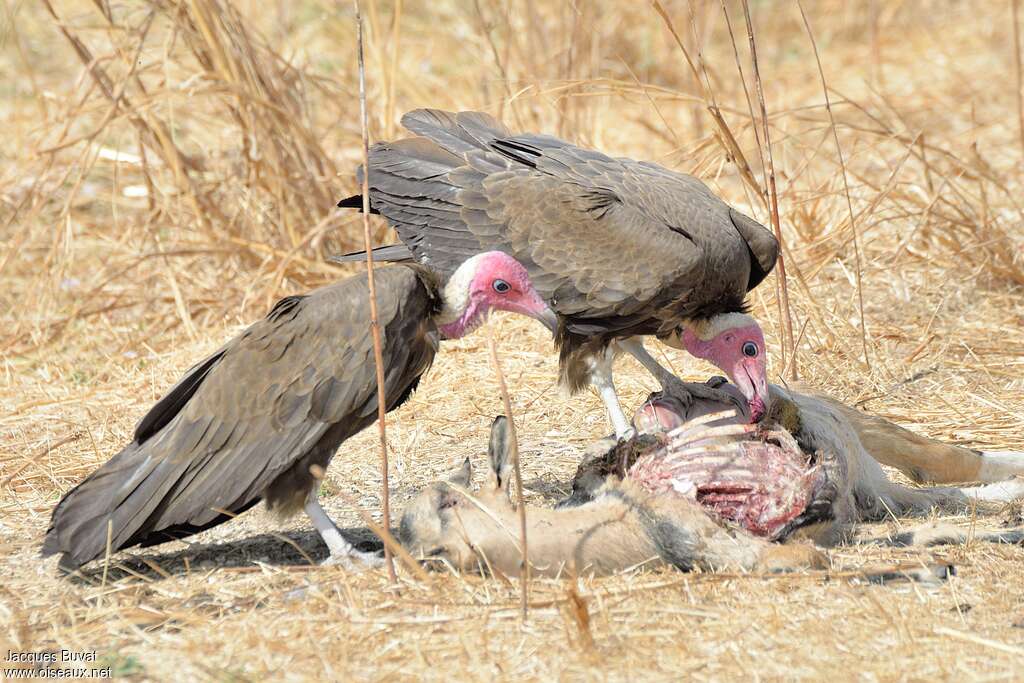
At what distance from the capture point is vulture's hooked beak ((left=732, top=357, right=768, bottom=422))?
3.94 meters

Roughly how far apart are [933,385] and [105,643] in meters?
3.48

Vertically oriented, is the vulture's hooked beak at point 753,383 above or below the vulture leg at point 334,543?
above

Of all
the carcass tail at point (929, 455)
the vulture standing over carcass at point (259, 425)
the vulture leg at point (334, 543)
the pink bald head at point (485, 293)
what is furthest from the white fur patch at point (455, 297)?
the carcass tail at point (929, 455)

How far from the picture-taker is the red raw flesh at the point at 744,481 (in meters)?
3.38

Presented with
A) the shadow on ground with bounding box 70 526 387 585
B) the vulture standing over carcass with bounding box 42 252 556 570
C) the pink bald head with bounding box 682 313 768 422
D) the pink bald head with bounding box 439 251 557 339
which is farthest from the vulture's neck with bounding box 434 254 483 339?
the pink bald head with bounding box 682 313 768 422

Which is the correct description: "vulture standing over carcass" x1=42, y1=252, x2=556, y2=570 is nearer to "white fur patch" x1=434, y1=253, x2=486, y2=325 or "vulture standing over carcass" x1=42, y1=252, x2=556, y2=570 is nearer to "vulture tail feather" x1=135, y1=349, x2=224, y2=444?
"vulture tail feather" x1=135, y1=349, x2=224, y2=444

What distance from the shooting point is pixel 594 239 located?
14.5 ft

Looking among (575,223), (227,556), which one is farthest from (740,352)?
(227,556)

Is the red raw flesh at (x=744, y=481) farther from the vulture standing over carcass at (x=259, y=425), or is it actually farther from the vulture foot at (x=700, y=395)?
the vulture standing over carcass at (x=259, y=425)

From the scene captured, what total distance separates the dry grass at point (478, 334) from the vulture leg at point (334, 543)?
147 millimetres

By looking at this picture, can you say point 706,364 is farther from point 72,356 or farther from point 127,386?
point 72,356

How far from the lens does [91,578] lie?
3305mm

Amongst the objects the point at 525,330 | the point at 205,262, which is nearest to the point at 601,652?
the point at 525,330

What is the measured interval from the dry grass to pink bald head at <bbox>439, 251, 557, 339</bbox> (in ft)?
2.17
